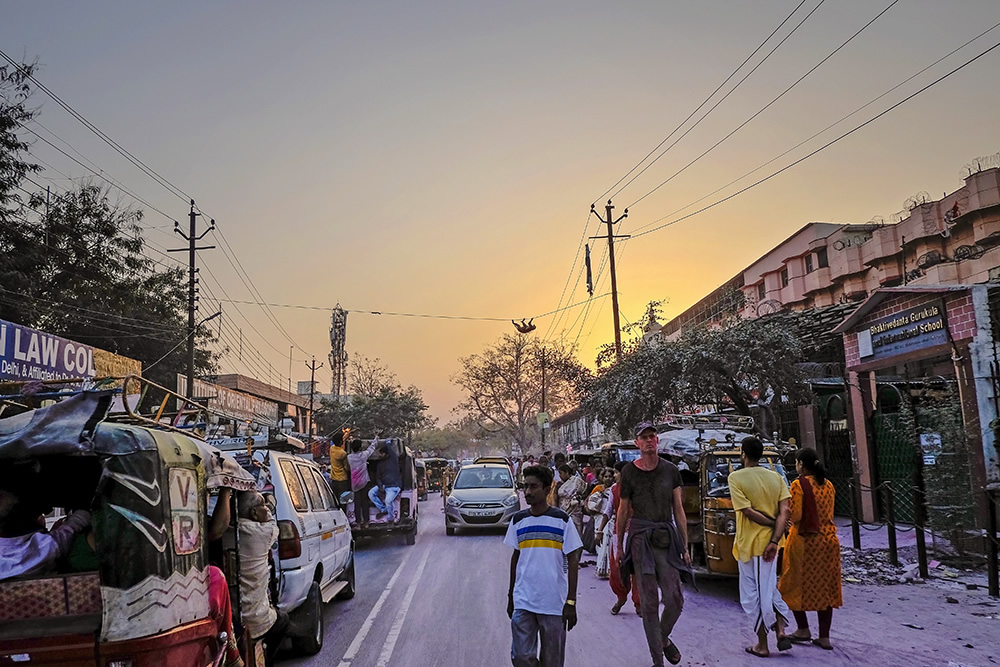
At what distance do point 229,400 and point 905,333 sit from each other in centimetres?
2687

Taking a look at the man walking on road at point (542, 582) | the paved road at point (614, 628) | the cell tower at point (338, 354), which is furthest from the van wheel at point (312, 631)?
the cell tower at point (338, 354)

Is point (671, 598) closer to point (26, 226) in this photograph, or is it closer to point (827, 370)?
point (827, 370)

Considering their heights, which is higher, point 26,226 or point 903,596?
point 26,226

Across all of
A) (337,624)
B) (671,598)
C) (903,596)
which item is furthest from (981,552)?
(337,624)

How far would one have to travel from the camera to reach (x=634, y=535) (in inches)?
267

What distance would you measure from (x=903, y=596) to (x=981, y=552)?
84.9 inches

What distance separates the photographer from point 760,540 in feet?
22.9

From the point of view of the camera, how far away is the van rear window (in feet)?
24.6

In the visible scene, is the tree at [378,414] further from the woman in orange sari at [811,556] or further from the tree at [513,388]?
the woman in orange sari at [811,556]

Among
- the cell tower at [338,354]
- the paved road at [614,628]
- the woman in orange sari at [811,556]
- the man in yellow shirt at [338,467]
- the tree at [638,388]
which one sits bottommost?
the paved road at [614,628]

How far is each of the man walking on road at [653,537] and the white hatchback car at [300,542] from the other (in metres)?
2.95

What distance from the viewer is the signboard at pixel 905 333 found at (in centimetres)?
1272

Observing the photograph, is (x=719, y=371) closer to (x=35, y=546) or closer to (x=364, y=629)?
(x=364, y=629)

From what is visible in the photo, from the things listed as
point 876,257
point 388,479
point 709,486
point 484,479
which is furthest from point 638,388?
point 876,257
